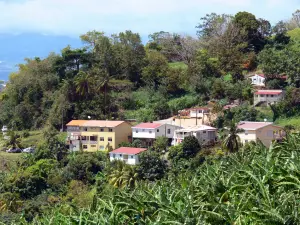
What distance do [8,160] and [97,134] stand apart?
643cm

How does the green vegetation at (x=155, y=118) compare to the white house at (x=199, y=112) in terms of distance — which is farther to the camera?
the white house at (x=199, y=112)

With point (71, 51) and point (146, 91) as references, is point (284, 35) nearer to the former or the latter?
point (146, 91)

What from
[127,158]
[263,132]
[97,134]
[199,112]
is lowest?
[127,158]

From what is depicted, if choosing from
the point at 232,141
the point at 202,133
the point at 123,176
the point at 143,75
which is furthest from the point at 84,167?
the point at 143,75

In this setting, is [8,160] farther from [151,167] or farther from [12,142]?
[151,167]

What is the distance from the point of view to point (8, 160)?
136 feet

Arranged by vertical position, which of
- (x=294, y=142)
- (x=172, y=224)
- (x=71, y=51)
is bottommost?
(x=172, y=224)

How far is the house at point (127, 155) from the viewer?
37.3 meters

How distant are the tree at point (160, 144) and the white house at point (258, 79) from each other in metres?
9.80

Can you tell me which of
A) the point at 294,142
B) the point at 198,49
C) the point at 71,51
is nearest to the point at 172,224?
the point at 294,142

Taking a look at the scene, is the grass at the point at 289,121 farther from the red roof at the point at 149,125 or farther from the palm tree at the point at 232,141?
the red roof at the point at 149,125

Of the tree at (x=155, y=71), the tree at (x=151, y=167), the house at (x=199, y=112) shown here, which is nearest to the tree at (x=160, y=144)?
the tree at (x=151, y=167)

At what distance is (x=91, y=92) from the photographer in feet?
156

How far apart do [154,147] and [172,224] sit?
25869 millimetres
